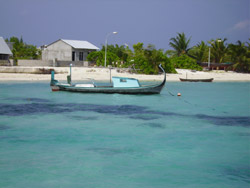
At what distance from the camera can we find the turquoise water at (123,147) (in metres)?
9.33

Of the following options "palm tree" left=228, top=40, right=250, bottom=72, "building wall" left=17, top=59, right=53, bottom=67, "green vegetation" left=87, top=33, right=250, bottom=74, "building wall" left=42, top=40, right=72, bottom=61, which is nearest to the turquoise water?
"green vegetation" left=87, top=33, right=250, bottom=74

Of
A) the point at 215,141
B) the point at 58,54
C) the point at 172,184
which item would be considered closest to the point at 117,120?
the point at 215,141

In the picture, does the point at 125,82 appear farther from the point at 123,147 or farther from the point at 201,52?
the point at 201,52

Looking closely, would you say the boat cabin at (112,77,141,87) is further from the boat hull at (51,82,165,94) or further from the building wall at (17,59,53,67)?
the building wall at (17,59,53,67)

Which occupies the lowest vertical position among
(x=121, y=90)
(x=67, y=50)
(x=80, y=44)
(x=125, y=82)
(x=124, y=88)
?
(x=121, y=90)

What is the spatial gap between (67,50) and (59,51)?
1916 mm

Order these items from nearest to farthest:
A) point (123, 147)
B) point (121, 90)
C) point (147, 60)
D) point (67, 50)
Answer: point (123, 147)
point (121, 90)
point (147, 60)
point (67, 50)

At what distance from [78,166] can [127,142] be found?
11.5 feet

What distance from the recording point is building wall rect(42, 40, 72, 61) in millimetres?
59206

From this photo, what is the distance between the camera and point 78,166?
10211 mm

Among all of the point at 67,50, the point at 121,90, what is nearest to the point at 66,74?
the point at 67,50

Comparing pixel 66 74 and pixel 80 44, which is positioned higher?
pixel 80 44

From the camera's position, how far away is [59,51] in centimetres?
6009

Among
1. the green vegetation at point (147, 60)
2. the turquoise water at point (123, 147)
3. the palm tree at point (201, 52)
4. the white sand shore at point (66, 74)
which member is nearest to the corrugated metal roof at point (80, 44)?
the green vegetation at point (147, 60)
